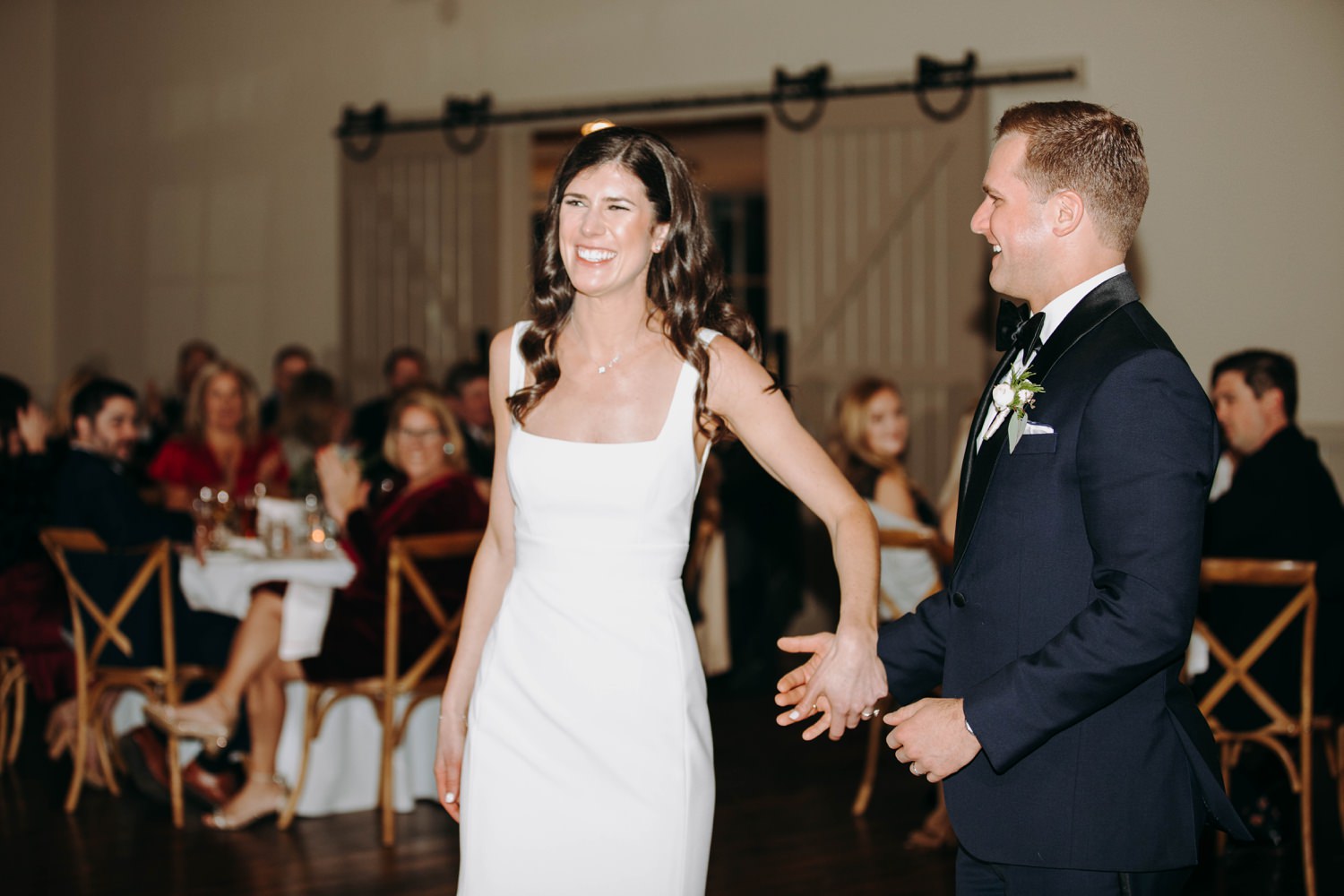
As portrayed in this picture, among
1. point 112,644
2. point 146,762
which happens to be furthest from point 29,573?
point 146,762

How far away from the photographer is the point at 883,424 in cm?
484

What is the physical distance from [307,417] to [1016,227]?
17.2 feet

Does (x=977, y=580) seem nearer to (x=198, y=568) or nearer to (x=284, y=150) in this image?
(x=198, y=568)

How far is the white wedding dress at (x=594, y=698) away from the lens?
2078 mm

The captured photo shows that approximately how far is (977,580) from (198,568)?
3499 millimetres

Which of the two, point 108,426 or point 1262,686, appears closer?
point 1262,686

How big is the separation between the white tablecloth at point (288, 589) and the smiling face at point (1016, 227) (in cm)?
313

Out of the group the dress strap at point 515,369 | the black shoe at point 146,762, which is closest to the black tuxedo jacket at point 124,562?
the black shoe at point 146,762

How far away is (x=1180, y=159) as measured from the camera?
6520 mm

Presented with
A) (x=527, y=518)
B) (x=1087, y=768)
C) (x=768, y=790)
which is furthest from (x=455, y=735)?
(x=768, y=790)

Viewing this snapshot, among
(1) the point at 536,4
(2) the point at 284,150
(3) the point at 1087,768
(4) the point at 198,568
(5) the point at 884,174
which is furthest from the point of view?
(2) the point at 284,150

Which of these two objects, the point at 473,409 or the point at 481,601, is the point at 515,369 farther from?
the point at 473,409

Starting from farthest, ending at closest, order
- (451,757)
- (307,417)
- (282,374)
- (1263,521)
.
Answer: (282,374)
(307,417)
(1263,521)
(451,757)

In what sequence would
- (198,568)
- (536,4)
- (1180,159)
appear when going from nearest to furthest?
(198,568)
(1180,159)
(536,4)
